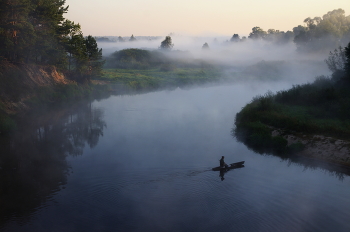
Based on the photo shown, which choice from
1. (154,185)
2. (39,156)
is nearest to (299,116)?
(154,185)

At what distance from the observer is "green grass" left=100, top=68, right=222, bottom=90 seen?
6331 cm

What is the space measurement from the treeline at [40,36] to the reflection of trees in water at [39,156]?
794 cm

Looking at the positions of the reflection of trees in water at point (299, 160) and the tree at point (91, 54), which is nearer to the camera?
the reflection of trees in water at point (299, 160)

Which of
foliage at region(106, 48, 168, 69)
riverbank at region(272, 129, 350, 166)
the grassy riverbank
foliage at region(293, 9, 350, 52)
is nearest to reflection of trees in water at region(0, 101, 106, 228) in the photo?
the grassy riverbank

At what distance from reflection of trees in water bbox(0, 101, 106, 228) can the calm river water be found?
2.4 inches

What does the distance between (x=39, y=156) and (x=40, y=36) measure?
20.9 m

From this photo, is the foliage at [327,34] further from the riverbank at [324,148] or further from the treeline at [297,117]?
the riverbank at [324,148]

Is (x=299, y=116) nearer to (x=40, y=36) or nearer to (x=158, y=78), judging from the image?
(x=40, y=36)

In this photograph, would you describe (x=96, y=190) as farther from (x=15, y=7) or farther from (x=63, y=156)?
(x=15, y=7)

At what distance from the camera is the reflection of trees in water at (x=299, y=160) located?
833 inches

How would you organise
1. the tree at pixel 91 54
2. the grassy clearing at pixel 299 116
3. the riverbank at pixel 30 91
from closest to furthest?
the grassy clearing at pixel 299 116, the riverbank at pixel 30 91, the tree at pixel 91 54

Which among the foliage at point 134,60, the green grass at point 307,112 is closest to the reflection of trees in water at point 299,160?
the green grass at point 307,112

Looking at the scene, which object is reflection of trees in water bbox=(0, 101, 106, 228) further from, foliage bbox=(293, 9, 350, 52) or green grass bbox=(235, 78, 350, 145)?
foliage bbox=(293, 9, 350, 52)

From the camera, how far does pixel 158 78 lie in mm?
72625
